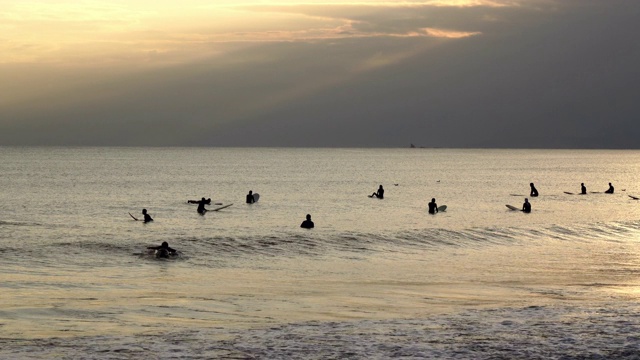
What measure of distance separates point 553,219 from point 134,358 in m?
44.2

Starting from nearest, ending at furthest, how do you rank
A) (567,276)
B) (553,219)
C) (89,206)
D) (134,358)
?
(134,358) → (567,276) → (553,219) → (89,206)

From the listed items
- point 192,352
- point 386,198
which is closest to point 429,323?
point 192,352

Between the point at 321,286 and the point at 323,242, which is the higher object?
the point at 321,286

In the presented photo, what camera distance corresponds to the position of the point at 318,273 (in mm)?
27938

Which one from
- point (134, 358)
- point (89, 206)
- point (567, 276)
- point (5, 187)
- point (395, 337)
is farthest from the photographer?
point (5, 187)

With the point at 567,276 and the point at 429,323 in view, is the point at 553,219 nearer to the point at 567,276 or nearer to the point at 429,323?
the point at 567,276

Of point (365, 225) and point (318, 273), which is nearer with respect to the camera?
point (318, 273)

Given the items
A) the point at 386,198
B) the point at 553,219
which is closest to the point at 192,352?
the point at 553,219

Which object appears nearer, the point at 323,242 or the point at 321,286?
the point at 321,286

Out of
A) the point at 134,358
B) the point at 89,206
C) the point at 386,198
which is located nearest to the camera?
the point at 134,358

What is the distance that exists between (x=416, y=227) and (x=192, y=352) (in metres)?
34.3

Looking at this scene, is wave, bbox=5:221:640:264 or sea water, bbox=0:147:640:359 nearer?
sea water, bbox=0:147:640:359

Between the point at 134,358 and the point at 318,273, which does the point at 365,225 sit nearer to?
the point at 318,273

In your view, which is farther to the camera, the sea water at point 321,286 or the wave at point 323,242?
the wave at point 323,242
